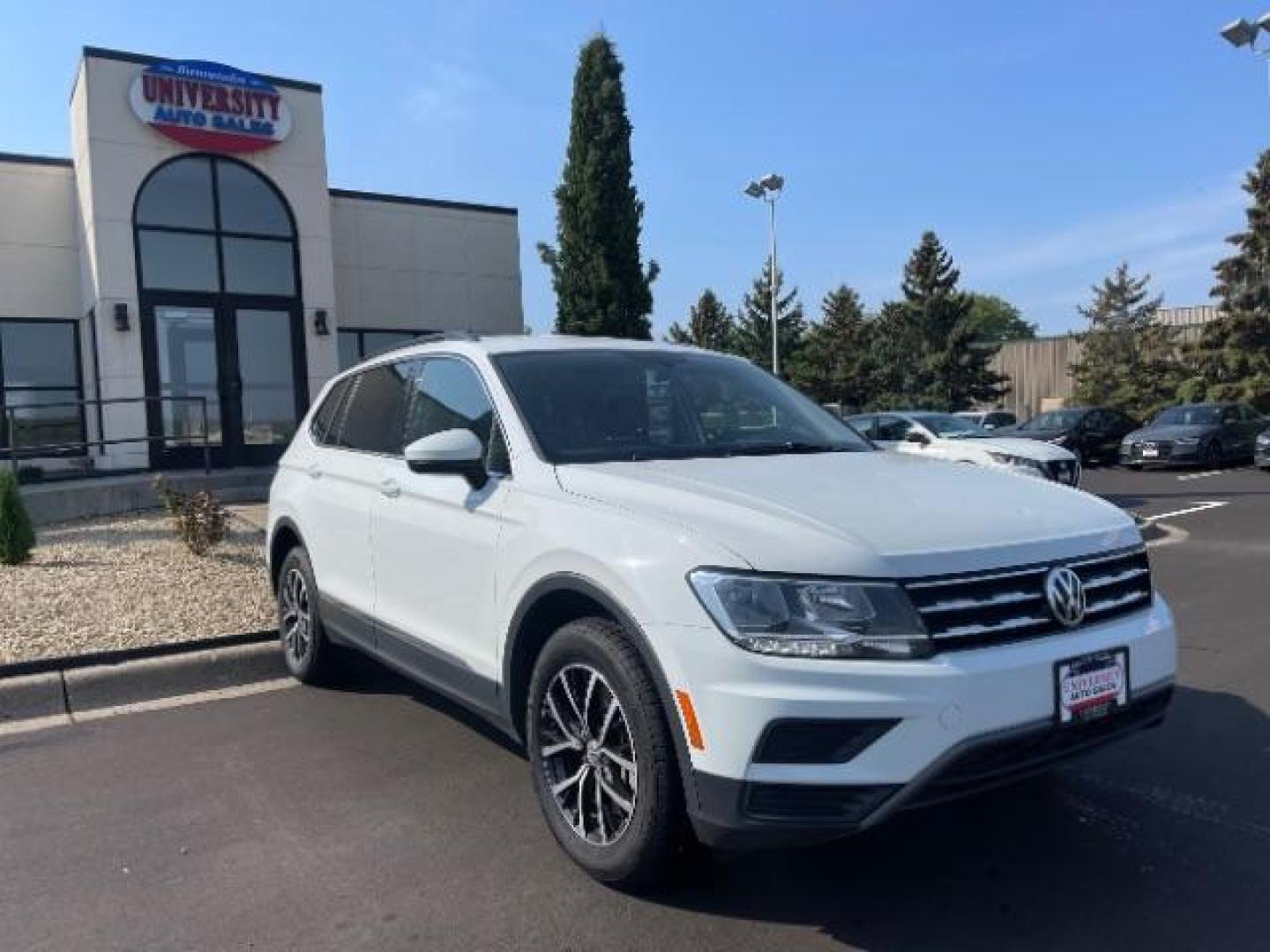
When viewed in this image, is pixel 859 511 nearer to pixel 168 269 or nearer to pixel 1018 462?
pixel 1018 462

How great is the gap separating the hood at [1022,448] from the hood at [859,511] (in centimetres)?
993

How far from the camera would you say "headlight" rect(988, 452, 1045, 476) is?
1291cm

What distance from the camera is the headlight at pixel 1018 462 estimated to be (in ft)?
42.3

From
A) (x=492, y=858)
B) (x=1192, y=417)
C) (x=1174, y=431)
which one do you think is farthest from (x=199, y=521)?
(x=1192, y=417)

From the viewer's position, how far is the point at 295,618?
5.89 meters

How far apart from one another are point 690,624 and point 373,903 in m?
1.42

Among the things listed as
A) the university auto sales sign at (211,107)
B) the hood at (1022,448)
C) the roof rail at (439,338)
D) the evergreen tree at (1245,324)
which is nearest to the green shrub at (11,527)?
the roof rail at (439,338)

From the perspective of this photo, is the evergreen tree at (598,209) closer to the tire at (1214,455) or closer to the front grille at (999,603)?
the tire at (1214,455)

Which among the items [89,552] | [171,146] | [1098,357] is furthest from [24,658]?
[1098,357]

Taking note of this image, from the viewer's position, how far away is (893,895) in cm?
326

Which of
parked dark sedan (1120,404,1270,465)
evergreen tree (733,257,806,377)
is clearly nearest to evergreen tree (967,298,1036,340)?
evergreen tree (733,257,806,377)

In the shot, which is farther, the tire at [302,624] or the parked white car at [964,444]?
the parked white car at [964,444]

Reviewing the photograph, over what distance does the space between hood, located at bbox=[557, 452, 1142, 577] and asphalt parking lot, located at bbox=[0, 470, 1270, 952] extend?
106 centimetres

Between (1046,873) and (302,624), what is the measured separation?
3994 mm
